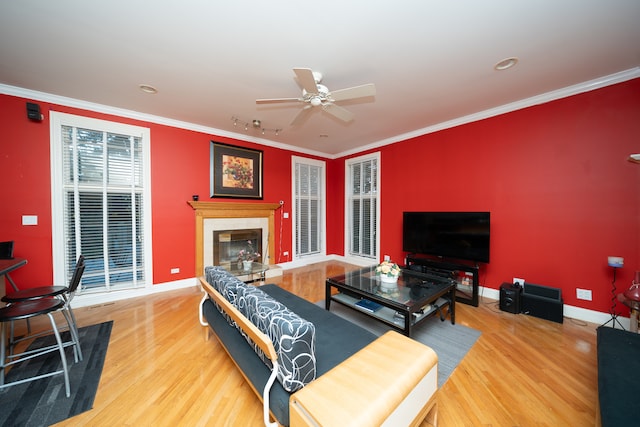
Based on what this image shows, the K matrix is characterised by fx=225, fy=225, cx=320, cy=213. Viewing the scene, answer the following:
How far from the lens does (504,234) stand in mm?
3336

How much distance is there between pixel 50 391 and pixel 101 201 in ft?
8.33

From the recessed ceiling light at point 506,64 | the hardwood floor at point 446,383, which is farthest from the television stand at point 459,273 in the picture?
the recessed ceiling light at point 506,64

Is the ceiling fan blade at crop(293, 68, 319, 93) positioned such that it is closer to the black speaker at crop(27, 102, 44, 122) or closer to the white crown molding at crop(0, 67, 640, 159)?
the white crown molding at crop(0, 67, 640, 159)

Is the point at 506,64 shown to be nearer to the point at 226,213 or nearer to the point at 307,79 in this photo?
the point at 307,79

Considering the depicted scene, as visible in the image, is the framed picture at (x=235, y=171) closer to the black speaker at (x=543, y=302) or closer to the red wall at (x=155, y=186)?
the red wall at (x=155, y=186)

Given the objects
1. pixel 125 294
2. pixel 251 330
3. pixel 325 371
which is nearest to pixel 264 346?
pixel 251 330

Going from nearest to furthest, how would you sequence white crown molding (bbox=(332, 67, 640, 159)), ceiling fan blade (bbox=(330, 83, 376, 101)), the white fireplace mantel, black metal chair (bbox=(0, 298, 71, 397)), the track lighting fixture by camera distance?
black metal chair (bbox=(0, 298, 71, 397)) → ceiling fan blade (bbox=(330, 83, 376, 101)) → white crown molding (bbox=(332, 67, 640, 159)) → the track lighting fixture → the white fireplace mantel

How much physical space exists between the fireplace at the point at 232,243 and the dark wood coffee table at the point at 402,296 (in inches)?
93.2

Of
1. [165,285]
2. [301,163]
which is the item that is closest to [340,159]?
[301,163]

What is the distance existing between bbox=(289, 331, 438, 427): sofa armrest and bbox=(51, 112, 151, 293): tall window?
12.4 feet

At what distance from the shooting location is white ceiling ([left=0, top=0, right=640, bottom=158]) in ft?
5.59

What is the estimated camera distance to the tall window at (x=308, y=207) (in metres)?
5.46

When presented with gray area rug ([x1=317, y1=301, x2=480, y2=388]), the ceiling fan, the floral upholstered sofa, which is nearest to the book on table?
gray area rug ([x1=317, y1=301, x2=480, y2=388])

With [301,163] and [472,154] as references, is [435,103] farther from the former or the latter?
[301,163]
